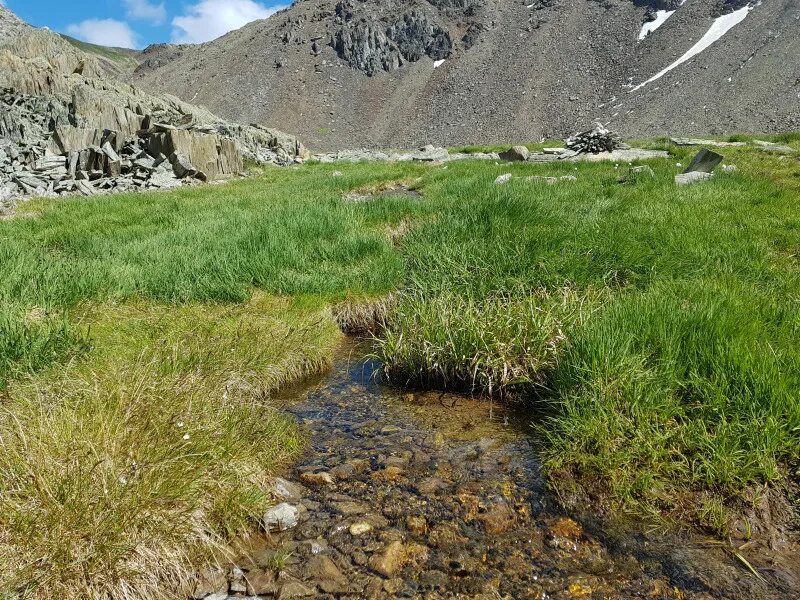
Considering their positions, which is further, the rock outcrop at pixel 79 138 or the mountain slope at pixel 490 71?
the mountain slope at pixel 490 71

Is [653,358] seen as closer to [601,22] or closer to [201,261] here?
[201,261]

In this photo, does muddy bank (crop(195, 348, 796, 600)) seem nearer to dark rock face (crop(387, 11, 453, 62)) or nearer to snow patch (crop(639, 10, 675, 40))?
snow patch (crop(639, 10, 675, 40))

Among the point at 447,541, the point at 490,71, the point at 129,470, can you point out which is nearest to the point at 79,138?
the point at 129,470

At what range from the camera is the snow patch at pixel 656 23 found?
105312mm

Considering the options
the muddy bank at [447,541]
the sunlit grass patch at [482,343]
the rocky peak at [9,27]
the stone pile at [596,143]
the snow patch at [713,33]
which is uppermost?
the snow patch at [713,33]

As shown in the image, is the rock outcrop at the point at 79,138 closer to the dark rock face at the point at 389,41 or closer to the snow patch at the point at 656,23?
the dark rock face at the point at 389,41

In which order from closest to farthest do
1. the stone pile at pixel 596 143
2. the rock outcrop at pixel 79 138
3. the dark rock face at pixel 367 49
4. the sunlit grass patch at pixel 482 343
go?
the sunlit grass patch at pixel 482 343 < the rock outcrop at pixel 79 138 < the stone pile at pixel 596 143 < the dark rock face at pixel 367 49

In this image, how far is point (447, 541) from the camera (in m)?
3.22

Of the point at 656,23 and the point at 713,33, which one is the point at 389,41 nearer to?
the point at 656,23

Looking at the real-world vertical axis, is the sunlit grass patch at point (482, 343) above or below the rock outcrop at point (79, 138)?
below

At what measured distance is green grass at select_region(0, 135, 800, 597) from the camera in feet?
9.80

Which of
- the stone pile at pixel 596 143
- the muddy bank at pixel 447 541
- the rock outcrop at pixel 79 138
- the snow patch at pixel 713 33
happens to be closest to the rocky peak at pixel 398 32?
the snow patch at pixel 713 33

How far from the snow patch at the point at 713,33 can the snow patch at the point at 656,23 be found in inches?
399

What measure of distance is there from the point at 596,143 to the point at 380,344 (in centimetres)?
2536
